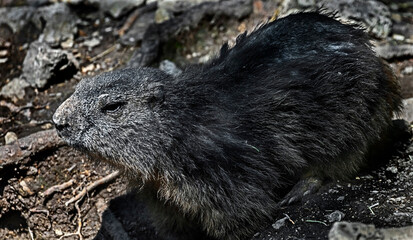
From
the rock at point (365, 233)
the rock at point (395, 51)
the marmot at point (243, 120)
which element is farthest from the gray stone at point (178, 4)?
the rock at point (365, 233)

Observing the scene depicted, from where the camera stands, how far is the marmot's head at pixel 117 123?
4266 millimetres

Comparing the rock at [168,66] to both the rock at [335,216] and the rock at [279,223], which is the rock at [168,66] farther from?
the rock at [335,216]

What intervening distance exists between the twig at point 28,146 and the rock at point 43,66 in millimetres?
1431

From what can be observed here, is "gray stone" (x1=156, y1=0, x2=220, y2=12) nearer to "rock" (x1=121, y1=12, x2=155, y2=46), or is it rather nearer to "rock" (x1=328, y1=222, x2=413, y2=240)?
"rock" (x1=121, y1=12, x2=155, y2=46)

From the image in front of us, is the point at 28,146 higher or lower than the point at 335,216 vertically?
lower

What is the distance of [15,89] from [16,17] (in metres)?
1.57

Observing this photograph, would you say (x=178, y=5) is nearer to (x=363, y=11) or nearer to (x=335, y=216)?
(x=363, y=11)

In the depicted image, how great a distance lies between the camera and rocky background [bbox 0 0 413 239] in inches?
177

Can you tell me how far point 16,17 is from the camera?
8055 mm

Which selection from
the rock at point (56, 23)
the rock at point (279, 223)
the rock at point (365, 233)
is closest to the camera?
the rock at point (365, 233)

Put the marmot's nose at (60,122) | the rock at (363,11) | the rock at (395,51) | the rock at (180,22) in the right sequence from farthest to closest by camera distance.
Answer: the rock at (180,22)
the rock at (363,11)
the rock at (395,51)
the marmot's nose at (60,122)

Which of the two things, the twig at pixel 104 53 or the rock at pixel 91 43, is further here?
the rock at pixel 91 43

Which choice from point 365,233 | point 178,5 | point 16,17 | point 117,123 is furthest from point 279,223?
point 16,17

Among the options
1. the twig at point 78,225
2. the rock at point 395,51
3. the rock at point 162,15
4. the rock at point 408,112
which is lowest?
the twig at point 78,225
